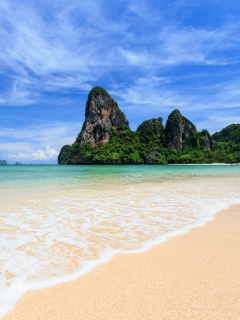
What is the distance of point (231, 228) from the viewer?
3.58m

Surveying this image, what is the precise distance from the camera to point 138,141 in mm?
98875

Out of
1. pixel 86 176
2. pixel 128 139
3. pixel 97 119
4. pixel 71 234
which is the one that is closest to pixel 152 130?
pixel 128 139

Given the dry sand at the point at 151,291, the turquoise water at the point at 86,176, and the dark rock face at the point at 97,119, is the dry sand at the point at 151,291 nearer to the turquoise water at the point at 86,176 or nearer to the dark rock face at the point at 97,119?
the turquoise water at the point at 86,176


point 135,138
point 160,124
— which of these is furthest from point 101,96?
point 160,124

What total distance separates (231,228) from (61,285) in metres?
3.15

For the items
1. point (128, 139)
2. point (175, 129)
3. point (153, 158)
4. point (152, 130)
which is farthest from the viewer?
point (152, 130)

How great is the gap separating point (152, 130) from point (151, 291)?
10249cm

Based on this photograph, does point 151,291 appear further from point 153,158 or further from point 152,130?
point 152,130

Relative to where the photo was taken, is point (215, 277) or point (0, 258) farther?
point (0, 258)

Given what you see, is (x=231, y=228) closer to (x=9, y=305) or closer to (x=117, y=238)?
(x=117, y=238)

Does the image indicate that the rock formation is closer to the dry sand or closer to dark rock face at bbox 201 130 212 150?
dark rock face at bbox 201 130 212 150

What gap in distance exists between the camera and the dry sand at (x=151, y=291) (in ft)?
4.92

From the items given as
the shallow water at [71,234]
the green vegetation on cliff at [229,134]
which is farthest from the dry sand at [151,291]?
the green vegetation on cliff at [229,134]

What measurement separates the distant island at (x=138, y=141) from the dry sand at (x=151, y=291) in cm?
7764
